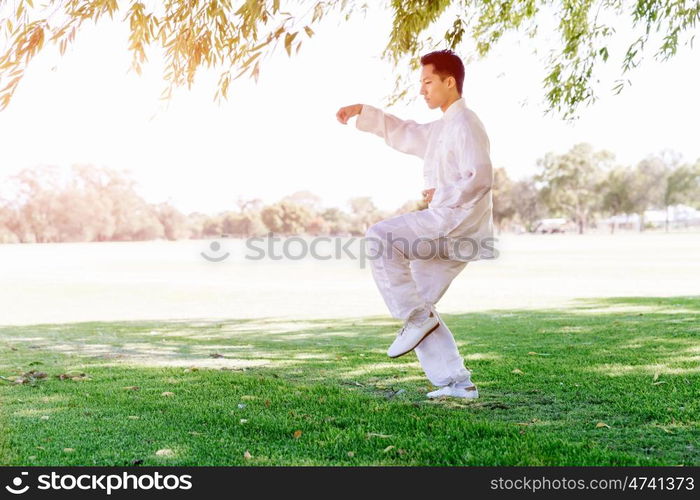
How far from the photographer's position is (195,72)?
234 inches

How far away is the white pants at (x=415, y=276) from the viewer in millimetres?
4855

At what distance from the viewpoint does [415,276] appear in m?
5.19

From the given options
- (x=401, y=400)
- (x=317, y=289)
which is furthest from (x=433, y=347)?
(x=317, y=289)

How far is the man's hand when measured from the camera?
5.50 metres

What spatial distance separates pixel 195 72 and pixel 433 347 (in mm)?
3018

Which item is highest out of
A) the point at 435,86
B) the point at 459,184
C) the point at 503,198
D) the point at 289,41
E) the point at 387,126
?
the point at 503,198

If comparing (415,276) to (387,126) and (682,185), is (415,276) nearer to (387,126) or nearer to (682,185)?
(387,126)

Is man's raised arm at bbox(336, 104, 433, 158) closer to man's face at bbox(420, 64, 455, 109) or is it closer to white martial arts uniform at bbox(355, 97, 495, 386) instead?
white martial arts uniform at bbox(355, 97, 495, 386)

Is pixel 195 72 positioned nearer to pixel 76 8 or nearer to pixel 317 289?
pixel 76 8

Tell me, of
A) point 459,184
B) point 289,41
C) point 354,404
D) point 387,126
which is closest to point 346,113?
point 387,126

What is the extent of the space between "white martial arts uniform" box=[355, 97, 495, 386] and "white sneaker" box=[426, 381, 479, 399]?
0.24 ft

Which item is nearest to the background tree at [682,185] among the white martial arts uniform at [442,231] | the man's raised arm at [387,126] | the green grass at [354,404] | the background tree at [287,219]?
the background tree at [287,219]

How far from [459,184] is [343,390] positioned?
79.4 inches

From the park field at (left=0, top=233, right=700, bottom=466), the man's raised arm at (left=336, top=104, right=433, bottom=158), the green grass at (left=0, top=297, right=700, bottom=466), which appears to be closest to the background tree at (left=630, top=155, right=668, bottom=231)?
the park field at (left=0, top=233, right=700, bottom=466)
